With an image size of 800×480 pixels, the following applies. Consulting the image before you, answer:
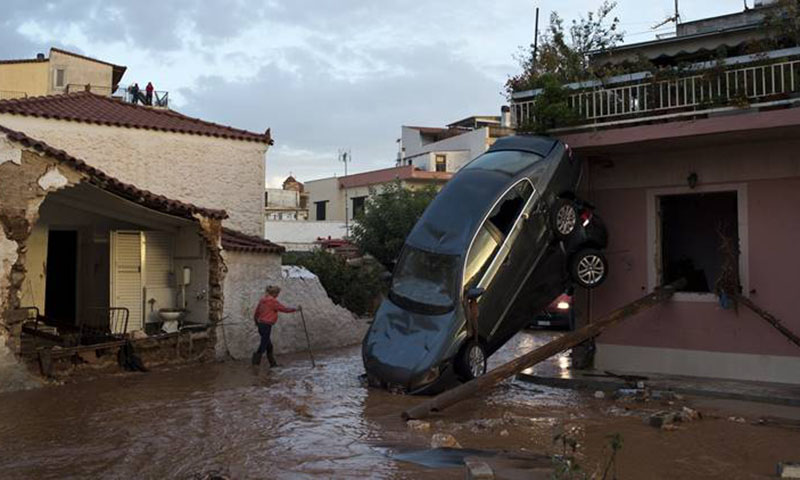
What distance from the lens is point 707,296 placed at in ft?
37.8

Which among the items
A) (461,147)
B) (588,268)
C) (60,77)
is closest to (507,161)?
(588,268)

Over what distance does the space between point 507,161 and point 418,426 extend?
4853mm

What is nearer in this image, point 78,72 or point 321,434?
point 321,434

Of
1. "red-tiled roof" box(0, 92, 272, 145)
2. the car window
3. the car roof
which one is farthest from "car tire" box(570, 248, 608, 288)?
"red-tiled roof" box(0, 92, 272, 145)

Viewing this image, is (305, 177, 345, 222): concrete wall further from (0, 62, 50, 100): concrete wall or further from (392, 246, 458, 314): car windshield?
(392, 246, 458, 314): car windshield

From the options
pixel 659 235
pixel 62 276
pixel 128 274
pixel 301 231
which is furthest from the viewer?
pixel 301 231

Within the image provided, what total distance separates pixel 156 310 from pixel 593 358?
907cm

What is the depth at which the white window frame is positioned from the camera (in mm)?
11219

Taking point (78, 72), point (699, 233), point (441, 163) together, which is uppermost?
point (78, 72)

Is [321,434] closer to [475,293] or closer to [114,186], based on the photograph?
[475,293]

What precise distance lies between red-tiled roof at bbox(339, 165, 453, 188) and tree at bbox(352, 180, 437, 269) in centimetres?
1317

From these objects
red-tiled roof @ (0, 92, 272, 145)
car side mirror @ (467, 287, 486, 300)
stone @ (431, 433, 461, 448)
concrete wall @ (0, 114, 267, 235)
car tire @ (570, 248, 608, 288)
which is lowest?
stone @ (431, 433, 461, 448)

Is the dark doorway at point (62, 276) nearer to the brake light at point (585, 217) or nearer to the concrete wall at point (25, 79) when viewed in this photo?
the brake light at point (585, 217)

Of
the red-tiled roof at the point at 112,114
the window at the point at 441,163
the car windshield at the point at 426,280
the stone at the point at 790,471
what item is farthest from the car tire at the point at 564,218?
the window at the point at 441,163
